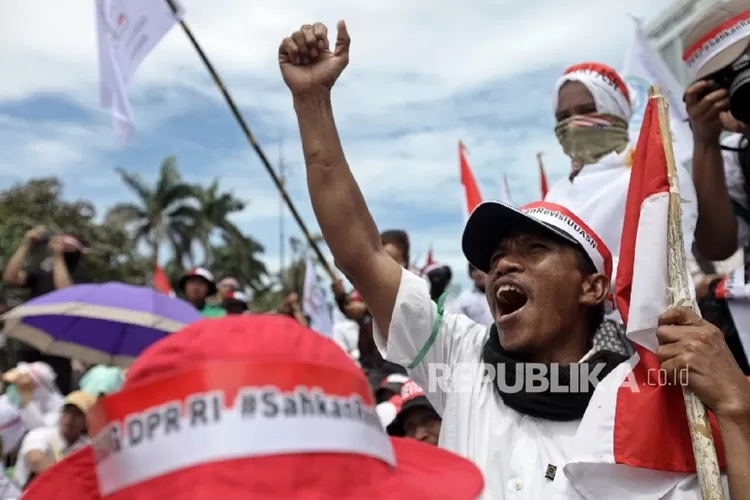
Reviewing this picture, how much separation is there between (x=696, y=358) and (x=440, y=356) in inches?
28.5

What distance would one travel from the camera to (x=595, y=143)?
3.59 meters

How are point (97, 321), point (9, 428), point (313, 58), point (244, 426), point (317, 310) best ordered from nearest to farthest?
1. point (244, 426)
2. point (313, 58)
3. point (9, 428)
4. point (97, 321)
5. point (317, 310)

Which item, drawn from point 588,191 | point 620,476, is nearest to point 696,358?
point 620,476

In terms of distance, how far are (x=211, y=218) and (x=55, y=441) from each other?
35430 mm

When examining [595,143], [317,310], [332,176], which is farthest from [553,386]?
[317,310]

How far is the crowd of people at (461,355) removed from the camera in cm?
100

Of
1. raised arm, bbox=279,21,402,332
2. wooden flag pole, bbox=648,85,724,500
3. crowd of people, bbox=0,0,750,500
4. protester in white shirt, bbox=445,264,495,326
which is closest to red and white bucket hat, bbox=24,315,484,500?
crowd of people, bbox=0,0,750,500

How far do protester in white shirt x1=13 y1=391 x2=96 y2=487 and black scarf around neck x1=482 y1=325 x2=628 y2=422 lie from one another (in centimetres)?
375

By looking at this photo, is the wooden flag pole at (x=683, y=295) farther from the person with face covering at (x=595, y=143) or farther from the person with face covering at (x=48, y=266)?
the person with face covering at (x=48, y=266)

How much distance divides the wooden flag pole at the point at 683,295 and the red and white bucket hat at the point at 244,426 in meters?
0.88

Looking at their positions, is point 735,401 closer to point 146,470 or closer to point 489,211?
point 489,211

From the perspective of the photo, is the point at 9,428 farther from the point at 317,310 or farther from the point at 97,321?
the point at 317,310

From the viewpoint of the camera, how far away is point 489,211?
A: 236cm

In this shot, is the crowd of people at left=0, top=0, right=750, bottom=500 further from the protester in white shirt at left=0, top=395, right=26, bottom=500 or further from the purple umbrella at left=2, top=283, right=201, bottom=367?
the purple umbrella at left=2, top=283, right=201, bottom=367
